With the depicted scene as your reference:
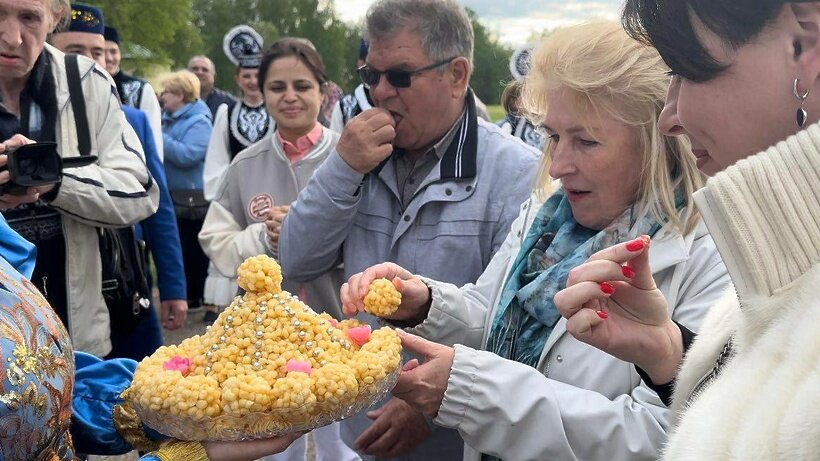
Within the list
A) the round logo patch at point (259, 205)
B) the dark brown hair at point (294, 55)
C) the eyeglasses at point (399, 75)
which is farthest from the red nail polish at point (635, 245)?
the dark brown hair at point (294, 55)

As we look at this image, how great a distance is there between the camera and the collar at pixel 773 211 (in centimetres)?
107

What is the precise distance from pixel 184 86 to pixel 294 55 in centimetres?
392

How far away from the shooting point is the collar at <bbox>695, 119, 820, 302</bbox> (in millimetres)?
1073

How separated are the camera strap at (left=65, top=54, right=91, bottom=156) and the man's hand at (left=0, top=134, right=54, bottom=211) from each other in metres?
0.36

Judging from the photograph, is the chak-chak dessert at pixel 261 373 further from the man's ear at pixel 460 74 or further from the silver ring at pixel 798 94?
the man's ear at pixel 460 74

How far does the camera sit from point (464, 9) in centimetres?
309

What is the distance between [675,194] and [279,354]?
3.53 feet

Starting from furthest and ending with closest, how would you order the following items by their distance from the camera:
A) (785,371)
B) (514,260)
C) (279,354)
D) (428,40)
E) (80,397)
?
1. (428,40)
2. (514,260)
3. (80,397)
4. (279,354)
5. (785,371)

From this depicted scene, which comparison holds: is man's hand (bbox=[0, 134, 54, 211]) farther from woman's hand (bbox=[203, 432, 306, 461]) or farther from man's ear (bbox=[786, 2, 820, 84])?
man's ear (bbox=[786, 2, 820, 84])

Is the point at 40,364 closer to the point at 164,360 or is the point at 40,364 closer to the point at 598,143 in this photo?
the point at 164,360

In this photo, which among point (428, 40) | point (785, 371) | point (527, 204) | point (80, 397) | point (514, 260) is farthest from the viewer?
point (428, 40)

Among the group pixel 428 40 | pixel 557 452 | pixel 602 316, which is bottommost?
pixel 557 452

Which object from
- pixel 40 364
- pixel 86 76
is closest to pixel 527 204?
pixel 40 364

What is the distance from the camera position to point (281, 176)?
13.8ft
